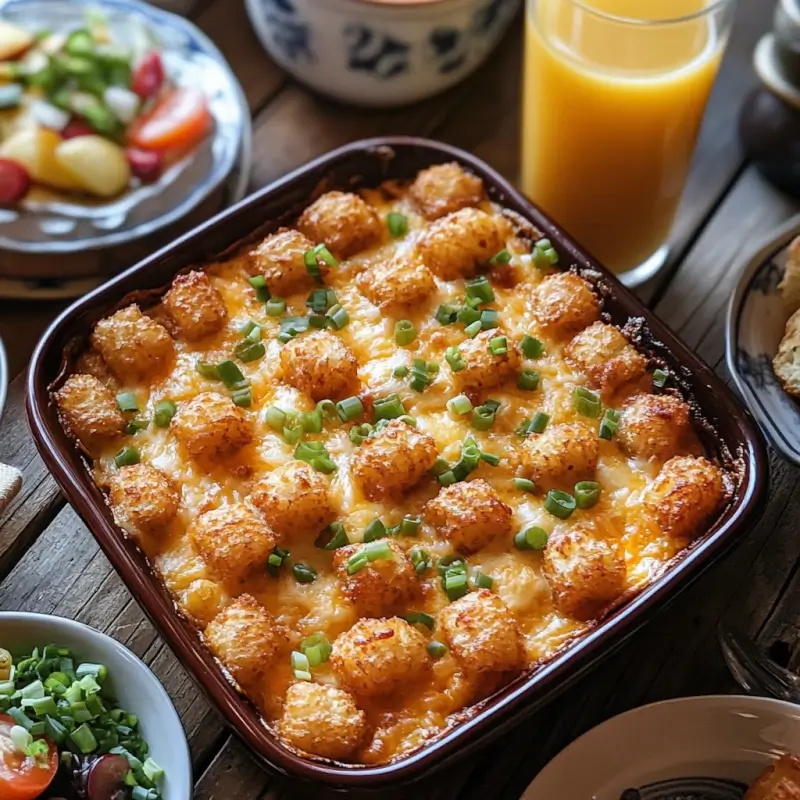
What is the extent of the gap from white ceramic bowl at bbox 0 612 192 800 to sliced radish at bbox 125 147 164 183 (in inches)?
46.7

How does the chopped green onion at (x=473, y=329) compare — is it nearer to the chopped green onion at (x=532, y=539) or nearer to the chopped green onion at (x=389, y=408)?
the chopped green onion at (x=389, y=408)

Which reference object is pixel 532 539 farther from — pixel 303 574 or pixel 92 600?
pixel 92 600

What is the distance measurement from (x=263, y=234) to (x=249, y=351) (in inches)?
12.6

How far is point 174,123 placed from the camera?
266cm

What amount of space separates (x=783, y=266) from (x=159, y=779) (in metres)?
1.54

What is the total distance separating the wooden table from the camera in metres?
1.98

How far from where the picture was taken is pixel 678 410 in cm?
206

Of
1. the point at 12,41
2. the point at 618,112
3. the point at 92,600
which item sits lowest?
the point at 92,600

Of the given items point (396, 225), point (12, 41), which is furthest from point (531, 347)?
point (12, 41)

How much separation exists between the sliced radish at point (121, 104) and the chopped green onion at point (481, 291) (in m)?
1.01

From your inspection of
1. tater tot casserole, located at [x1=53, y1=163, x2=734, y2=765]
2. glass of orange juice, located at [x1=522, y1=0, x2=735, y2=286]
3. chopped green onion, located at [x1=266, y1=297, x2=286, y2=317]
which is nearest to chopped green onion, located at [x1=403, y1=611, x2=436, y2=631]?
tater tot casserole, located at [x1=53, y1=163, x2=734, y2=765]

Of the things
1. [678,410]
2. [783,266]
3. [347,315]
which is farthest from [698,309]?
[347,315]

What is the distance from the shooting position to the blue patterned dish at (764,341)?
2.08 meters

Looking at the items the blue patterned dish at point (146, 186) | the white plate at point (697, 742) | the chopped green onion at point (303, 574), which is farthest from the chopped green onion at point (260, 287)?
the white plate at point (697, 742)
